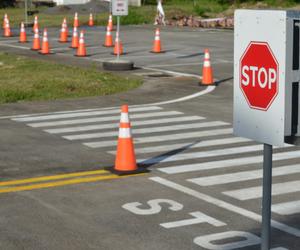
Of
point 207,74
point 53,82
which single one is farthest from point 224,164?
point 53,82

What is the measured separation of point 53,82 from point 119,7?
2.96 m

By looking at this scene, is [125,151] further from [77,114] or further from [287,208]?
[77,114]

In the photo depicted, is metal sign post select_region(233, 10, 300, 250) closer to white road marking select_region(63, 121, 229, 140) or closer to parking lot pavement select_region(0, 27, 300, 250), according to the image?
parking lot pavement select_region(0, 27, 300, 250)

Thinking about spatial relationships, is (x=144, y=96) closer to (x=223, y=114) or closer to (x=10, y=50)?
(x=223, y=114)

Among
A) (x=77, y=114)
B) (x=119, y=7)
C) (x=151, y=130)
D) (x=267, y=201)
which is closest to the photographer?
(x=267, y=201)

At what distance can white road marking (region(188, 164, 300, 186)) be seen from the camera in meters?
11.0

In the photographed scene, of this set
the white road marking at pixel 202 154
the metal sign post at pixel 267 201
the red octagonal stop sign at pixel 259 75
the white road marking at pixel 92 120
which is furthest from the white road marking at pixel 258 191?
the white road marking at pixel 92 120

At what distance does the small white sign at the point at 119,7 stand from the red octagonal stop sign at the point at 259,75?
58.4 ft

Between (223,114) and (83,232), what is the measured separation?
28.5 ft

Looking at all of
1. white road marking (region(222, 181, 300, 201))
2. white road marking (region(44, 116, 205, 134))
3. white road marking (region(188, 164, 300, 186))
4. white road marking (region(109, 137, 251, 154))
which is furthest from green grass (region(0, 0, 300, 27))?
white road marking (region(222, 181, 300, 201))

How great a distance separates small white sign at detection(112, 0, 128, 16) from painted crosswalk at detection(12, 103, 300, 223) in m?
5.80

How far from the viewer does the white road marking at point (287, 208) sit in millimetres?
9531

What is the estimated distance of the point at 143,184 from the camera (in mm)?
10938

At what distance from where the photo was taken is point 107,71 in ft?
81.2
